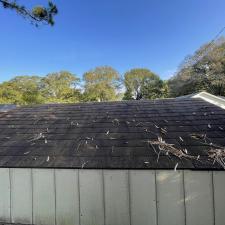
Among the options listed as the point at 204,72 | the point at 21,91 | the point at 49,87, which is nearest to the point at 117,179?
the point at 21,91

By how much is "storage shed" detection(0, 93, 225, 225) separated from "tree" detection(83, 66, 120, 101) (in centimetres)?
3033

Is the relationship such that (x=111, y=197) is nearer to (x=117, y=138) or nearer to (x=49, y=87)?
(x=117, y=138)

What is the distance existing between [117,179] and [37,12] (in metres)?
4.10

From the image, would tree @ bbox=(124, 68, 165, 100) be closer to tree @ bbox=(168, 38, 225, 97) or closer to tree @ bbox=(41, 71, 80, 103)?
tree @ bbox=(168, 38, 225, 97)

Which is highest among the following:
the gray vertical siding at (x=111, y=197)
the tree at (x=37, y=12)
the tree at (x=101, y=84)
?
the tree at (x=101, y=84)

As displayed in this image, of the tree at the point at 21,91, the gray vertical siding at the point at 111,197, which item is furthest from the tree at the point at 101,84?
the gray vertical siding at the point at 111,197

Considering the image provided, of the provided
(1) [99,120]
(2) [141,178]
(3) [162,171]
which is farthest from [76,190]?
(1) [99,120]

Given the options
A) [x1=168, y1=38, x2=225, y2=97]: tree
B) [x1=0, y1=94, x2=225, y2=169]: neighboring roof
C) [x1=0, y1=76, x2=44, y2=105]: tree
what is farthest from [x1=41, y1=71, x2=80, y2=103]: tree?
[x1=0, y1=94, x2=225, y2=169]: neighboring roof

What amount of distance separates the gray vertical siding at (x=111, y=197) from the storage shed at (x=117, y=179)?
→ 1cm

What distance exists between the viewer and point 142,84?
39.5 m

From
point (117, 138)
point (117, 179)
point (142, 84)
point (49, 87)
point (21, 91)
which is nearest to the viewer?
point (117, 179)

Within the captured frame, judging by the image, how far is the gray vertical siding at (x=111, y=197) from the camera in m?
Answer: 3.01

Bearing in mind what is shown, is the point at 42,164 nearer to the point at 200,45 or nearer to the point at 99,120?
the point at 99,120

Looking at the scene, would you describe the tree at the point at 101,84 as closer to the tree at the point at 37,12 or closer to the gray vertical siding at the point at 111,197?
the tree at the point at 37,12
